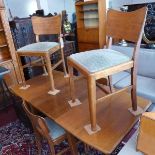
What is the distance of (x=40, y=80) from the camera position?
2.05 metres

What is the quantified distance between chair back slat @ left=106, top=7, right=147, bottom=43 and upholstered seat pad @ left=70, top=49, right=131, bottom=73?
0.50ft

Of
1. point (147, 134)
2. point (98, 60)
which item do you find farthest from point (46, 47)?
point (147, 134)

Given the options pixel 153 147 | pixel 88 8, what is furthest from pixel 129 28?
pixel 88 8

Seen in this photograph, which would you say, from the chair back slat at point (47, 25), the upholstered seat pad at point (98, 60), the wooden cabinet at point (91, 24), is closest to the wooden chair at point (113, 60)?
the upholstered seat pad at point (98, 60)

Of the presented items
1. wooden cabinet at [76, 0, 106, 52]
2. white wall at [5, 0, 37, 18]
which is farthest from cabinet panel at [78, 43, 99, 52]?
white wall at [5, 0, 37, 18]

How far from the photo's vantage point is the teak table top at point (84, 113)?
109cm

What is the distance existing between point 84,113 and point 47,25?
1.13 m

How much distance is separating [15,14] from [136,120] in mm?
5417

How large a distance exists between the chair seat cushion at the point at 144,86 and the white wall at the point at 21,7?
4634 mm

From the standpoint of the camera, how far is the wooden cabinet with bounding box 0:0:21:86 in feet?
8.22

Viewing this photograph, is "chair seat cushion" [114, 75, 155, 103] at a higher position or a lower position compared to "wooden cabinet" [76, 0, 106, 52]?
lower

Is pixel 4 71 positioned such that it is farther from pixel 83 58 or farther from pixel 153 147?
pixel 153 147

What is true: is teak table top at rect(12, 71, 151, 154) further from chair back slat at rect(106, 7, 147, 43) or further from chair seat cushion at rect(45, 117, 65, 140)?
chair back slat at rect(106, 7, 147, 43)

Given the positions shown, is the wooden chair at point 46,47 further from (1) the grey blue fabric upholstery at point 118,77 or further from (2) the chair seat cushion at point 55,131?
(1) the grey blue fabric upholstery at point 118,77
